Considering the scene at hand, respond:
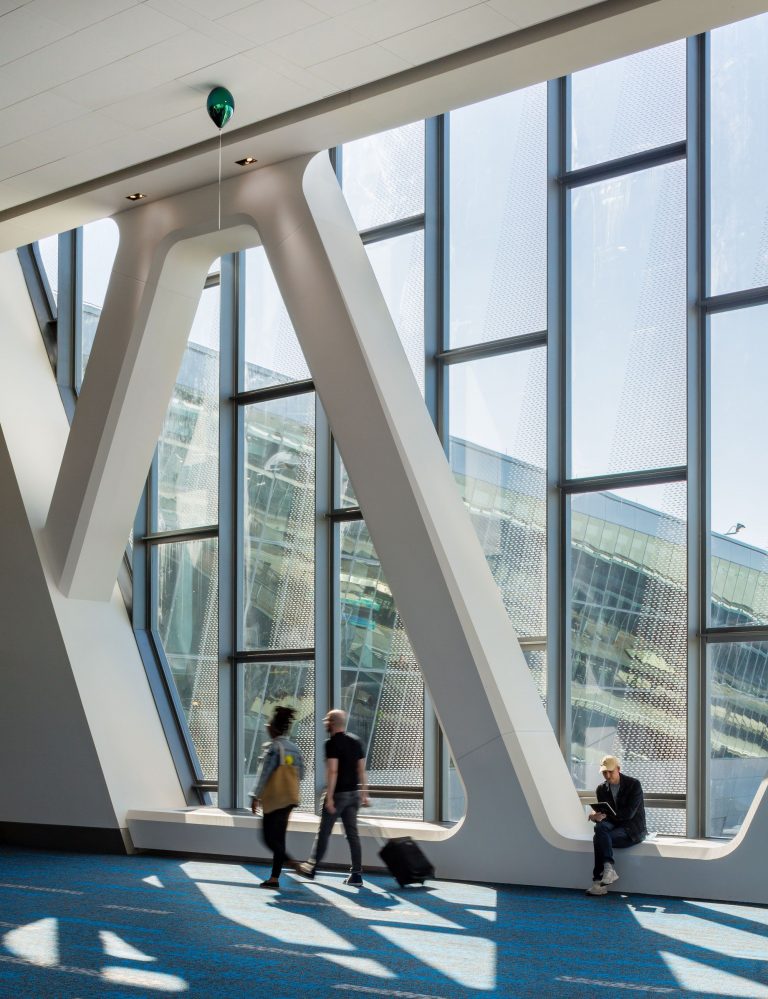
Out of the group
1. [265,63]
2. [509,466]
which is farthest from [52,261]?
[265,63]

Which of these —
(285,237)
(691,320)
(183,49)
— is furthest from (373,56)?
(691,320)

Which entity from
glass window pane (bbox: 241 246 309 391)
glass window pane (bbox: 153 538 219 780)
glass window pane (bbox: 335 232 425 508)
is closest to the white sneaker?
glass window pane (bbox: 335 232 425 508)

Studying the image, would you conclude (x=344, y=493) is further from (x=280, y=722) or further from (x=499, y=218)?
(x=280, y=722)

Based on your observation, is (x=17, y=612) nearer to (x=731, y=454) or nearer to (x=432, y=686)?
(x=432, y=686)

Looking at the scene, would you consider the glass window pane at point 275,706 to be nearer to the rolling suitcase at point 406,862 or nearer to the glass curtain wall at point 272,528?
the glass curtain wall at point 272,528

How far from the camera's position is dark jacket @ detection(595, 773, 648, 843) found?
9.72 m

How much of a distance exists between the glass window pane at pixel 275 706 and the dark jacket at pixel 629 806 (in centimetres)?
435

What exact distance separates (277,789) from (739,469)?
15.3 feet

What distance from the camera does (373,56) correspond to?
31.5 feet

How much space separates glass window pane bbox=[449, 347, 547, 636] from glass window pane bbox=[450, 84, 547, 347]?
1.35 feet

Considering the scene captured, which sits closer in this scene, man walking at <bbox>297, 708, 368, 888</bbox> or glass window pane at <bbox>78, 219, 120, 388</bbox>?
man walking at <bbox>297, 708, 368, 888</bbox>

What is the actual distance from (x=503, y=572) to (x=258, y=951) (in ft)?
17.3

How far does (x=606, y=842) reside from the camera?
9.62m

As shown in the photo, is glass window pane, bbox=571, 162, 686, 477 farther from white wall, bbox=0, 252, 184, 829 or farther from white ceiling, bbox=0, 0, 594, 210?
white wall, bbox=0, 252, 184, 829
